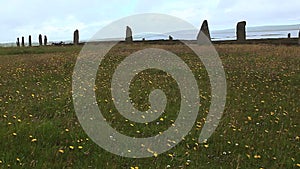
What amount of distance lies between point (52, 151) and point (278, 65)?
1406 centimetres

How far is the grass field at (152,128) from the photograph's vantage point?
506cm

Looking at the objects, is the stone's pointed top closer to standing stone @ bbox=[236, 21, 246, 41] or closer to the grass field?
standing stone @ bbox=[236, 21, 246, 41]

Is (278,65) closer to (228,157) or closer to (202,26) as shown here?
(228,157)

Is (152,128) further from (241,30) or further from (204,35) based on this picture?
(241,30)

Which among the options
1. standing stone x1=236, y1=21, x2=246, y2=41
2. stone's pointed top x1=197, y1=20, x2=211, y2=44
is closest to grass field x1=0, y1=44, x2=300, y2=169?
stone's pointed top x1=197, y1=20, x2=211, y2=44

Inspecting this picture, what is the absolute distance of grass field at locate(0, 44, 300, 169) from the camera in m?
5.06

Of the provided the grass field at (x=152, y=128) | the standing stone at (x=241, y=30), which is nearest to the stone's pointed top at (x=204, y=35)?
the standing stone at (x=241, y=30)

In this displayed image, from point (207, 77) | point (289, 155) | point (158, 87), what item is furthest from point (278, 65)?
point (289, 155)

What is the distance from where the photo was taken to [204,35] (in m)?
31.2

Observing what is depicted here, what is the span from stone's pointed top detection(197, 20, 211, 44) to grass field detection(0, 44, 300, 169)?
736 inches

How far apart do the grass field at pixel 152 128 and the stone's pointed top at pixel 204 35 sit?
1869 cm

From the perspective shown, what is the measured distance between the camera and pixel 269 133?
673cm

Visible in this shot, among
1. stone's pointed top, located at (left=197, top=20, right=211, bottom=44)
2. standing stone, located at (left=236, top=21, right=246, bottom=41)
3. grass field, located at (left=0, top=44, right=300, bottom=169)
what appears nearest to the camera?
grass field, located at (left=0, top=44, right=300, bottom=169)

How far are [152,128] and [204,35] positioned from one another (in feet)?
84.1
